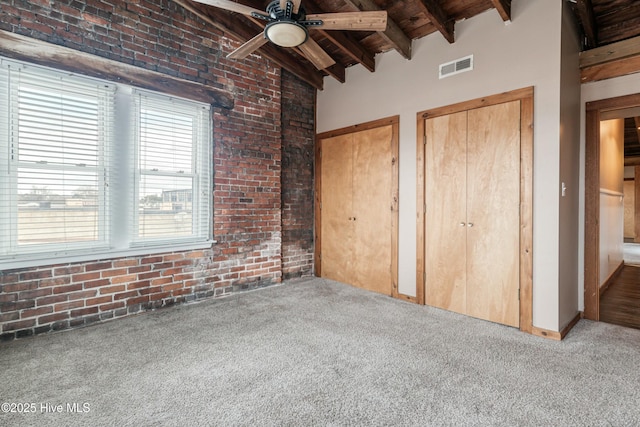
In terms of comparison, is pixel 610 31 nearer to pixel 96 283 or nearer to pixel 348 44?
pixel 348 44

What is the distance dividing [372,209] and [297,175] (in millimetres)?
1363

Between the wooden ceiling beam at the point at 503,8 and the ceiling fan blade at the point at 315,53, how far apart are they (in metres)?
1.56

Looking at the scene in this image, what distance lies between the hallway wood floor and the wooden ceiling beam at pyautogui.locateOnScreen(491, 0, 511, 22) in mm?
3214

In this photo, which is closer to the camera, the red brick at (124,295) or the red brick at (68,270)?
the red brick at (68,270)

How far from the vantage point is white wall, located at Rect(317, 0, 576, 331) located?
2.82m

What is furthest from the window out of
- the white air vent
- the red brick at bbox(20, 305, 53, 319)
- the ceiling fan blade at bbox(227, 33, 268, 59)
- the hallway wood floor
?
the hallway wood floor

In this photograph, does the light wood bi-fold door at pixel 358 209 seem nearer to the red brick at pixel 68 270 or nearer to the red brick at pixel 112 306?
the red brick at pixel 112 306

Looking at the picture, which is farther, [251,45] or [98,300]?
[98,300]

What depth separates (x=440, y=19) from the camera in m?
3.24

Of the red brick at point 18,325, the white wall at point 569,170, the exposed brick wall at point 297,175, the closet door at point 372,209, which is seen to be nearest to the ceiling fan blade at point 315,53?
the closet door at point 372,209

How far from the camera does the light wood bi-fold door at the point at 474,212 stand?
10.0 feet

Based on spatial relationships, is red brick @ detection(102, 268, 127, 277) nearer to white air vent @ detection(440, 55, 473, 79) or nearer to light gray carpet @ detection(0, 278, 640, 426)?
light gray carpet @ detection(0, 278, 640, 426)

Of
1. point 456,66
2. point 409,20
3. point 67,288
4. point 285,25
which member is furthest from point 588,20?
point 67,288

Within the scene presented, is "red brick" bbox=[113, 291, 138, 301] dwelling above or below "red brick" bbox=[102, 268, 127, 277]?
below
